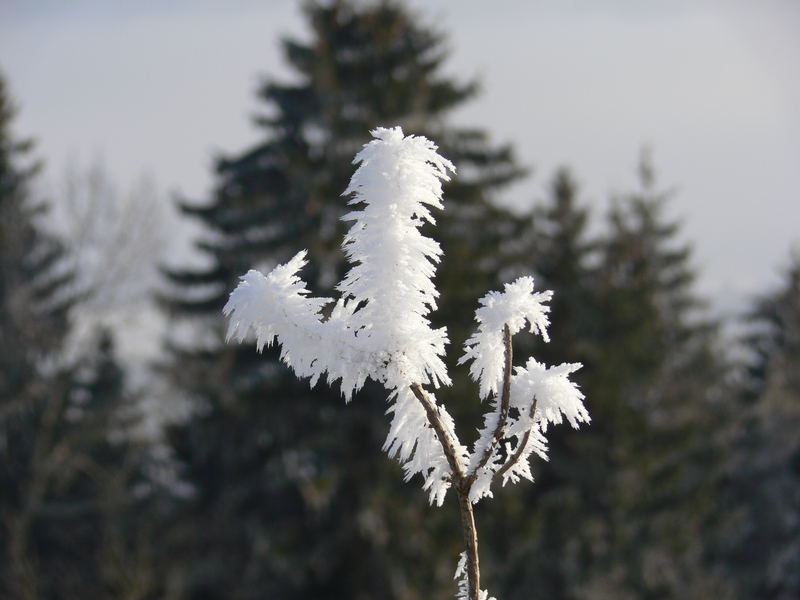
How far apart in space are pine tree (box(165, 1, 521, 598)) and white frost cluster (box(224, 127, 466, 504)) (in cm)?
1010

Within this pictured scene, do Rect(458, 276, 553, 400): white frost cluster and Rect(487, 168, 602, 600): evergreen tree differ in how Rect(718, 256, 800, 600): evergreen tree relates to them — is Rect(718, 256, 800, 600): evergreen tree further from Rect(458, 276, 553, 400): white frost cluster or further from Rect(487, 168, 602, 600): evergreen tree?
Rect(458, 276, 553, 400): white frost cluster

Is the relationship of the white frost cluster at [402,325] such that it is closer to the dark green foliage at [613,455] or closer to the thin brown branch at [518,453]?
the thin brown branch at [518,453]

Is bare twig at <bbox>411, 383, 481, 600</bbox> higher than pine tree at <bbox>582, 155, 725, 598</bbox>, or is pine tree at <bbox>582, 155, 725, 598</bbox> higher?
pine tree at <bbox>582, 155, 725, 598</bbox>

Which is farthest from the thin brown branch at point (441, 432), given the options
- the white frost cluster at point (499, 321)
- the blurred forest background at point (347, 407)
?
the blurred forest background at point (347, 407)

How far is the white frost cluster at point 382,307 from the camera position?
1.57m

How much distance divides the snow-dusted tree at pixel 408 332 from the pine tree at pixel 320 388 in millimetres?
10074

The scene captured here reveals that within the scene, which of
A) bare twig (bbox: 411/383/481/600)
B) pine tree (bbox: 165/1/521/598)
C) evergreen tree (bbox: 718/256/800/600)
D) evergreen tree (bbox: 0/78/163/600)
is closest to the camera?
bare twig (bbox: 411/383/481/600)

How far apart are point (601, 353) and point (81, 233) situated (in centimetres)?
1097

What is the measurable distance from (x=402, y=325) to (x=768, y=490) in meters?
22.4

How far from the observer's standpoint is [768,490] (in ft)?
68.8

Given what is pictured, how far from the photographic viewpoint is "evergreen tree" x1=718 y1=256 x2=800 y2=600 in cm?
2029

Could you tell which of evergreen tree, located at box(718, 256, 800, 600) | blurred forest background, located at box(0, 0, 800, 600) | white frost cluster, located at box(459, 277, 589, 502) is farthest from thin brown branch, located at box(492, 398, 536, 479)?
evergreen tree, located at box(718, 256, 800, 600)

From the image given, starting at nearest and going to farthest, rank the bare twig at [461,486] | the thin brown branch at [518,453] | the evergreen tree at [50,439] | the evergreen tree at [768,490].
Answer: the bare twig at [461,486], the thin brown branch at [518,453], the evergreen tree at [50,439], the evergreen tree at [768,490]

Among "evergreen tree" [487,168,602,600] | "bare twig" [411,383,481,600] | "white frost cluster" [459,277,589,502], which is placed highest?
"evergreen tree" [487,168,602,600]
